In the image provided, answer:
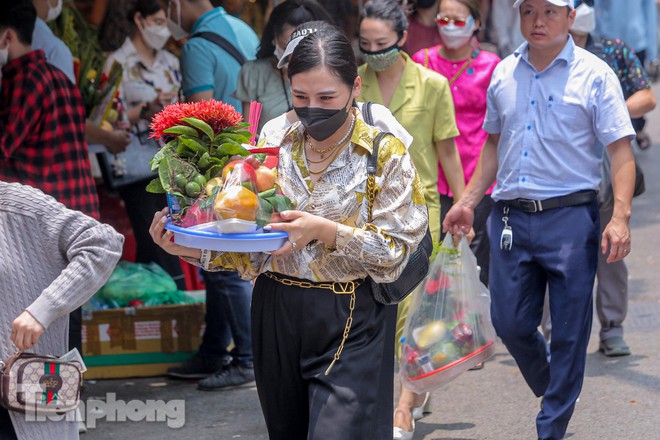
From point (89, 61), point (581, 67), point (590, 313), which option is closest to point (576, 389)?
point (590, 313)

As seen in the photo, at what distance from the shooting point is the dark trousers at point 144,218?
6.67m

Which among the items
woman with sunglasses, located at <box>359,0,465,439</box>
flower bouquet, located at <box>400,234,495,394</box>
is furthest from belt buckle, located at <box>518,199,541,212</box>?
woman with sunglasses, located at <box>359,0,465,439</box>

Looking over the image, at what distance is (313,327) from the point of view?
3455 millimetres

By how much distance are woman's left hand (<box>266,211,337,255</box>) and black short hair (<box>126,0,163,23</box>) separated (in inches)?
154

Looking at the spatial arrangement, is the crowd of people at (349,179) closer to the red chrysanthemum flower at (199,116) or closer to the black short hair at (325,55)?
the black short hair at (325,55)

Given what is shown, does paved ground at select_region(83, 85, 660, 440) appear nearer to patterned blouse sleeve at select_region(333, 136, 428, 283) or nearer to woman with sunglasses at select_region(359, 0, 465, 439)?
woman with sunglasses at select_region(359, 0, 465, 439)

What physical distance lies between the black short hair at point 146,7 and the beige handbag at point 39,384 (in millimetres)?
3768

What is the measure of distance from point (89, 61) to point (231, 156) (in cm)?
366

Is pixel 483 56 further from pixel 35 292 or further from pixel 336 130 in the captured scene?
pixel 35 292

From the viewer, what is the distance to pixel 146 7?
683 cm

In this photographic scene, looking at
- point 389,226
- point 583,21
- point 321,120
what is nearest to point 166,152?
point 321,120

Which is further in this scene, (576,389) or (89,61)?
(89,61)

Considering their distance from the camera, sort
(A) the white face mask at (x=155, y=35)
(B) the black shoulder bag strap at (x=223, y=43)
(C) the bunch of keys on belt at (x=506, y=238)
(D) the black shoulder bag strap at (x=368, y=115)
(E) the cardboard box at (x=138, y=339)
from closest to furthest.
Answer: (D) the black shoulder bag strap at (x=368, y=115) → (C) the bunch of keys on belt at (x=506, y=238) → (E) the cardboard box at (x=138, y=339) → (B) the black shoulder bag strap at (x=223, y=43) → (A) the white face mask at (x=155, y=35)

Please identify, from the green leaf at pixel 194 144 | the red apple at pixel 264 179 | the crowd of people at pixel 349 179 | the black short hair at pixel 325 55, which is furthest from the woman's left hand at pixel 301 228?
the black short hair at pixel 325 55
